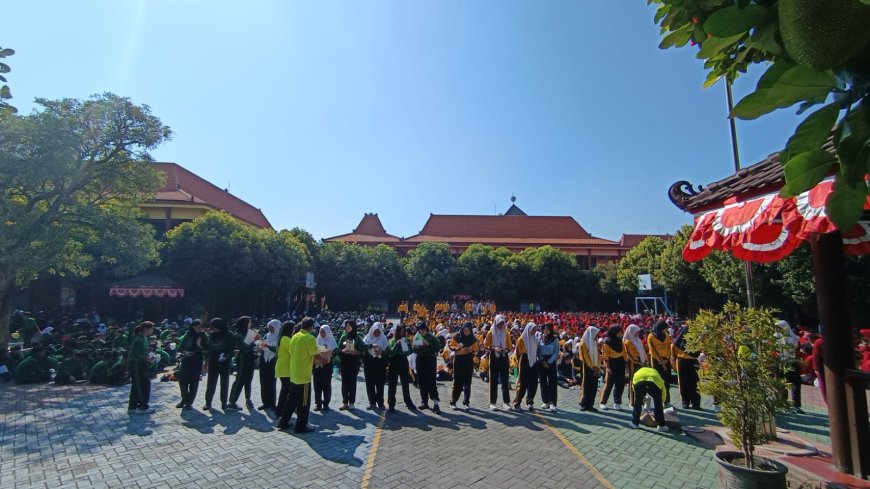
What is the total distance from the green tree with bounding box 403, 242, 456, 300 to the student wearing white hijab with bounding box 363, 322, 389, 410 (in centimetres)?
2758

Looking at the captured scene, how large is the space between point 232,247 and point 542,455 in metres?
24.0

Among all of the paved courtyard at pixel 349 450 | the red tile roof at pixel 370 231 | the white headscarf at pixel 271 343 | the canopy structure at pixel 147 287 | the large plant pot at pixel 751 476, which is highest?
the red tile roof at pixel 370 231

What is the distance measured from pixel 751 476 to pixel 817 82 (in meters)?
3.68

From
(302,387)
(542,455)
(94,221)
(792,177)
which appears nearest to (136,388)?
(302,387)

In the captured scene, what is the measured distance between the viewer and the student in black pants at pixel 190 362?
8.23 metres

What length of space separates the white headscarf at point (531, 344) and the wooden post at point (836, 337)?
186 inches

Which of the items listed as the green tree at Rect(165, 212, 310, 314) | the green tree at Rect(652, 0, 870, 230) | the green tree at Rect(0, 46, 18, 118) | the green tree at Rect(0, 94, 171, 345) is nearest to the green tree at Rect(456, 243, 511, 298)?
the green tree at Rect(165, 212, 310, 314)

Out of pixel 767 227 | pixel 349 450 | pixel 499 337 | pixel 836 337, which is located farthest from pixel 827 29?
pixel 499 337

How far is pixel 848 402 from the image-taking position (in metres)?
3.75

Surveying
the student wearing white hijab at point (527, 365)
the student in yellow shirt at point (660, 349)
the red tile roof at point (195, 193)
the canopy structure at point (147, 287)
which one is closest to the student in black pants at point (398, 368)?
the student wearing white hijab at point (527, 365)

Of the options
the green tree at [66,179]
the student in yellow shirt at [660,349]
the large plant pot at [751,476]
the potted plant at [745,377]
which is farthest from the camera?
the green tree at [66,179]

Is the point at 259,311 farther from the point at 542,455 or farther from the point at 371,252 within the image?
the point at 542,455

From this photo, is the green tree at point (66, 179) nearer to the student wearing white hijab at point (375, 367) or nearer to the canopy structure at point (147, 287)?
the canopy structure at point (147, 287)

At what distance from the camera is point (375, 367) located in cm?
879
